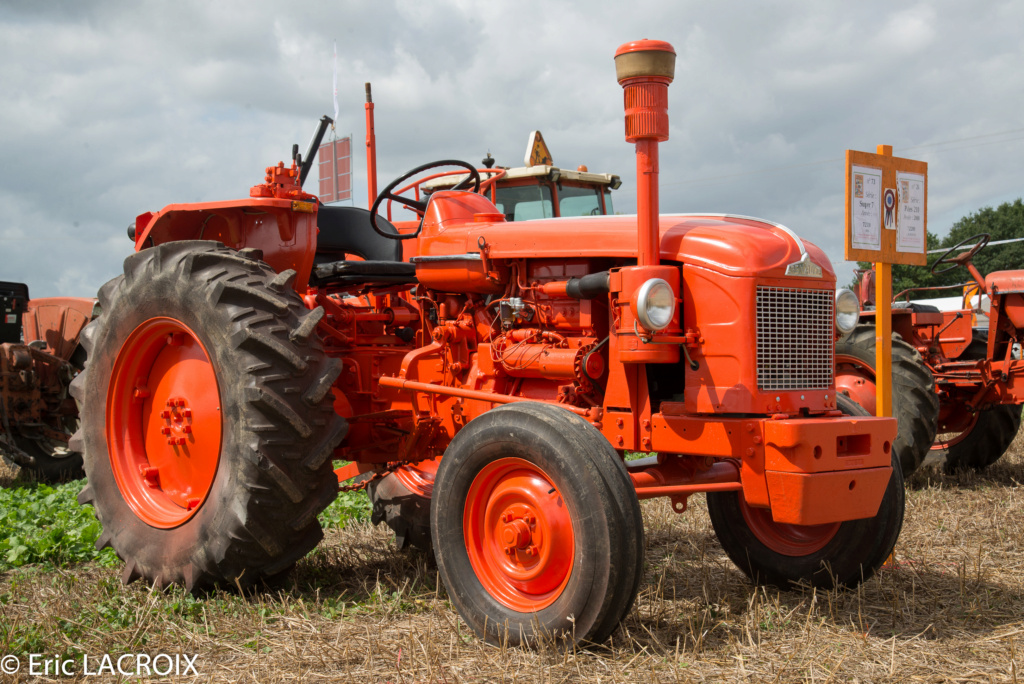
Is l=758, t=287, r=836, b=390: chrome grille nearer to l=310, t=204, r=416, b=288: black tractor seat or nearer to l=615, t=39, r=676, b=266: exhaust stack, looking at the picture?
l=615, t=39, r=676, b=266: exhaust stack

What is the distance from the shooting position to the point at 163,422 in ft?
14.8

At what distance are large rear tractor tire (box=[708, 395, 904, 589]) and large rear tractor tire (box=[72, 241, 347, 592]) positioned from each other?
1.88 m

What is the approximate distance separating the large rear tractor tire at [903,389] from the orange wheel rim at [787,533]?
2.70 metres

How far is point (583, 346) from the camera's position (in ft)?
12.6

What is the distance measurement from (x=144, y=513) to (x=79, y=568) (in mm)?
814

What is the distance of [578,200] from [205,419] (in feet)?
20.2

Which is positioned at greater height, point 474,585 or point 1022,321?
point 1022,321

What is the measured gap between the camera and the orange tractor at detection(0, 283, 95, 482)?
27.8 feet

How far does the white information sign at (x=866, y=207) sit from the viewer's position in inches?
183

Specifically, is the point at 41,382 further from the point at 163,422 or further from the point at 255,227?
the point at 163,422

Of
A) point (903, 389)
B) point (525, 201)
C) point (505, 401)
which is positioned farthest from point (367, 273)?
point (525, 201)

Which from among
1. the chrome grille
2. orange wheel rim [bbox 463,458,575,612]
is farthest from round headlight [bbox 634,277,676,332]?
orange wheel rim [bbox 463,458,575,612]

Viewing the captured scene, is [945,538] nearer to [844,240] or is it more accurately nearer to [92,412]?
[844,240]

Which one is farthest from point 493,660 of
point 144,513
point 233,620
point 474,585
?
point 144,513
